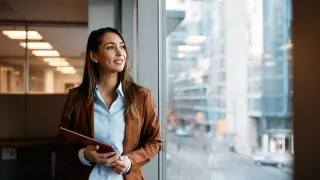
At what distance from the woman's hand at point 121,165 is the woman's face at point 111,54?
1.23 feet

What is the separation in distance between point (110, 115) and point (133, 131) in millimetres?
116

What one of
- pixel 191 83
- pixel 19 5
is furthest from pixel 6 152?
pixel 191 83

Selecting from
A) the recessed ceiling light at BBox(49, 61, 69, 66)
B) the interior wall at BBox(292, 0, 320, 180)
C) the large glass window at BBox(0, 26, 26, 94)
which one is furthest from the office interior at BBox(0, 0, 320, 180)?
the recessed ceiling light at BBox(49, 61, 69, 66)

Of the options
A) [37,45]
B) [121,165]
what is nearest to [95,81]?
[121,165]

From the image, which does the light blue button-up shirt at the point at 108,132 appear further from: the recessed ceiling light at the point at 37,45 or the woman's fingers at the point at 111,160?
the recessed ceiling light at the point at 37,45

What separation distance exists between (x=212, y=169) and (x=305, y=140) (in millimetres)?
1767

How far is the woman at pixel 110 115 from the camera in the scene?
1328 mm

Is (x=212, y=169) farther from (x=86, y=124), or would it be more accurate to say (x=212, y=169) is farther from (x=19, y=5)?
(x=19, y=5)

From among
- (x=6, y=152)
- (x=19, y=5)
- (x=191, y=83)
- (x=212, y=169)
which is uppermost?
(x=19, y=5)

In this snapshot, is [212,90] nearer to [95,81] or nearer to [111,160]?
[95,81]

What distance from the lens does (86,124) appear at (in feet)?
4.40

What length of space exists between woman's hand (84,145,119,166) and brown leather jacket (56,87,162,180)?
7cm

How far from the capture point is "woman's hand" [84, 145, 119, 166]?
4.10 feet

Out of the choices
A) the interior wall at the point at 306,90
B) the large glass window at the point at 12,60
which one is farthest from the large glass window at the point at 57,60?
the interior wall at the point at 306,90
